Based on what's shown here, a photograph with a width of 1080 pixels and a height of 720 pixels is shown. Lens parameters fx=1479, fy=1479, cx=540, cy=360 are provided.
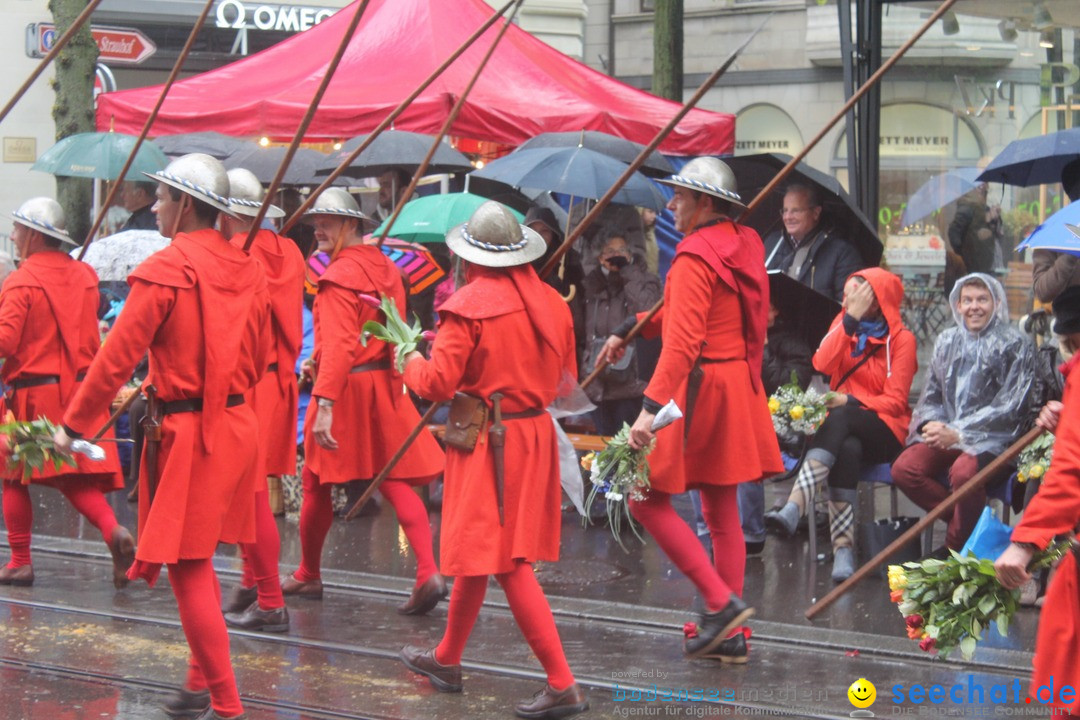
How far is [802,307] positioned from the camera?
28.5 ft

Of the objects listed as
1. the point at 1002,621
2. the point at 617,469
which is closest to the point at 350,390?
the point at 617,469

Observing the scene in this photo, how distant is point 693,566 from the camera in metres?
6.19

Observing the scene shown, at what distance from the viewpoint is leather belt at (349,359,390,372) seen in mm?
7316

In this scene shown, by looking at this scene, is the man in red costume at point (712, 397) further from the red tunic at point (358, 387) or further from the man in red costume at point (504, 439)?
the red tunic at point (358, 387)

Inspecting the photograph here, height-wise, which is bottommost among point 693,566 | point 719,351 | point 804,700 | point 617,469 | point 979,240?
point 804,700

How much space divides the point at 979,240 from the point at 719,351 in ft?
20.1

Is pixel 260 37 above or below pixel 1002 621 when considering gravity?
above

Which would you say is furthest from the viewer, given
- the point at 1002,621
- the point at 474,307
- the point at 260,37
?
the point at 260,37

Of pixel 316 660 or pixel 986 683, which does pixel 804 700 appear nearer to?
pixel 986 683

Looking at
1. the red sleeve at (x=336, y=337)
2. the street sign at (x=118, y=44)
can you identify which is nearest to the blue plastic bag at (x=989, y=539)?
the red sleeve at (x=336, y=337)

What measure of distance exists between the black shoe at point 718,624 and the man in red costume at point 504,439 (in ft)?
2.85

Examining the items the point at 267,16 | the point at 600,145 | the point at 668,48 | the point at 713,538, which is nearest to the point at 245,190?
the point at 713,538

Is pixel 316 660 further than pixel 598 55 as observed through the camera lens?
No

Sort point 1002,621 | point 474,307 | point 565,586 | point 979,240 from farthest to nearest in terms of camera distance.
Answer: point 979,240 → point 565,586 → point 474,307 → point 1002,621
